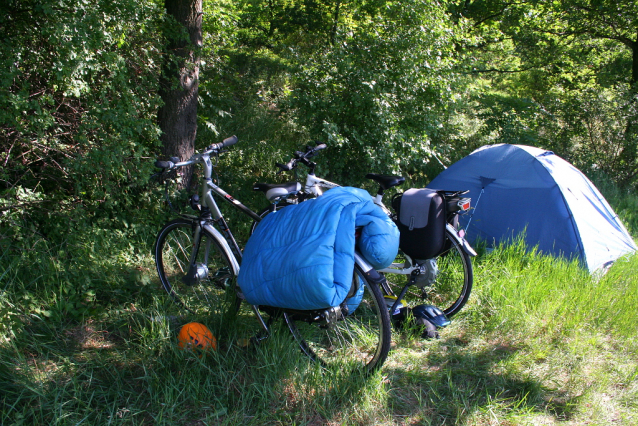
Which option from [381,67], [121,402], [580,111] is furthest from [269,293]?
[580,111]

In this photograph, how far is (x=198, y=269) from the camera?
10.1ft

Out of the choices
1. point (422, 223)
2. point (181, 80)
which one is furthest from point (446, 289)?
point (181, 80)

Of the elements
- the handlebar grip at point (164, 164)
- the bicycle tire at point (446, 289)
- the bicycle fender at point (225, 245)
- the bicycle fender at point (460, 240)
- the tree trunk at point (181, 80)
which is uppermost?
the tree trunk at point (181, 80)

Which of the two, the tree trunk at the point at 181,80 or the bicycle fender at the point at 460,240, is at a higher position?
the tree trunk at the point at 181,80

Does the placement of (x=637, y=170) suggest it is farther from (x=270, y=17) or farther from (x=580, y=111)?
(x=270, y=17)

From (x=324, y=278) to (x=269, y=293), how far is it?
369mm

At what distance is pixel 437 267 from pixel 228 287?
1508 mm

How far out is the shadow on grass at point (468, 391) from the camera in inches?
90.0

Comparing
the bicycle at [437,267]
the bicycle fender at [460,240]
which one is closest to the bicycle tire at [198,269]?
the bicycle at [437,267]

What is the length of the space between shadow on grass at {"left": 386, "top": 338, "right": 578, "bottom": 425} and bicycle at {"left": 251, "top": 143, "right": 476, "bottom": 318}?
49 centimetres

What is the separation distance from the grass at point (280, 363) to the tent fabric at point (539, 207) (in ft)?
2.09

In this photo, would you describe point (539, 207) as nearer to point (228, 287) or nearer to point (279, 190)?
point (279, 190)

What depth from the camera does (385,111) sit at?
4742 mm

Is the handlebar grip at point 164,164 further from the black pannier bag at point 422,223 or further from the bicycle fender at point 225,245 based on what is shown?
the black pannier bag at point 422,223
